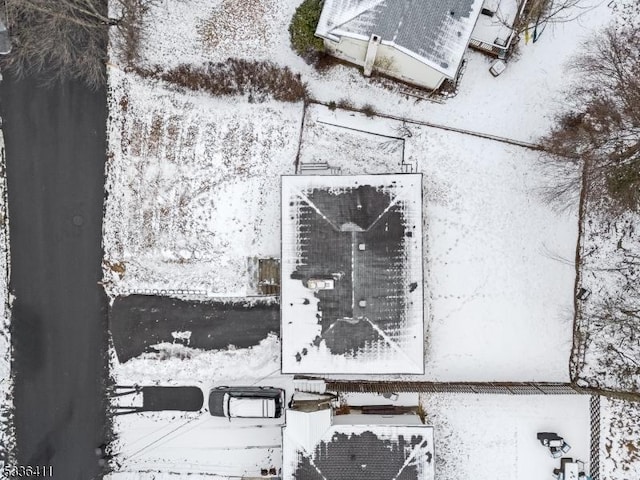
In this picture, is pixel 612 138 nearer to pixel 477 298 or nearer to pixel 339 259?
pixel 477 298

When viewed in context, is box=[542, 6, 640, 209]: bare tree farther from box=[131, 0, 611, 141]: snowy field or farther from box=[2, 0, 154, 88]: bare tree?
box=[2, 0, 154, 88]: bare tree

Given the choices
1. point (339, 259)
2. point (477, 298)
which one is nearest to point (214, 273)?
point (339, 259)

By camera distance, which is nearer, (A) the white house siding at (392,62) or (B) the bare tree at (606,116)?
(A) the white house siding at (392,62)

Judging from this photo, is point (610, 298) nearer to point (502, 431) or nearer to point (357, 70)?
point (502, 431)

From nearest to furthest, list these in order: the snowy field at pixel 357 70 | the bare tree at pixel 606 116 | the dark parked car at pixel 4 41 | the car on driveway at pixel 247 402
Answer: the bare tree at pixel 606 116, the dark parked car at pixel 4 41, the snowy field at pixel 357 70, the car on driveway at pixel 247 402

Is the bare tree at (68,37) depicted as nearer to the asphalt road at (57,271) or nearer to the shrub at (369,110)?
the asphalt road at (57,271)

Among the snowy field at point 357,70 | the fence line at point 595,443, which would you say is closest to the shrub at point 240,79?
the snowy field at point 357,70

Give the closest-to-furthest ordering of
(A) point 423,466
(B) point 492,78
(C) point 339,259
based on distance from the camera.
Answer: (C) point 339,259
(A) point 423,466
(B) point 492,78

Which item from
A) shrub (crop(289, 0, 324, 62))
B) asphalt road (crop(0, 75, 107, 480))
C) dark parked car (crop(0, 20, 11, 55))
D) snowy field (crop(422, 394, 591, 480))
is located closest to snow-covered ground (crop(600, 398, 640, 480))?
snowy field (crop(422, 394, 591, 480))
